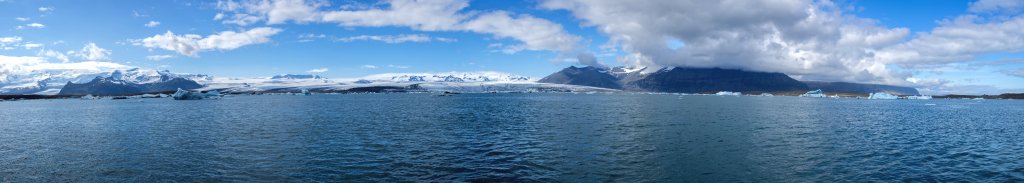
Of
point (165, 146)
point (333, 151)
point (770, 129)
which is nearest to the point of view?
point (333, 151)

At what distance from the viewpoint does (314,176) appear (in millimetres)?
26422

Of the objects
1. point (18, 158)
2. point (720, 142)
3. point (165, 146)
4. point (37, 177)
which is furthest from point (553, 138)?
point (18, 158)

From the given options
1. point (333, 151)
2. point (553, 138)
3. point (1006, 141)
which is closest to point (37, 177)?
point (333, 151)

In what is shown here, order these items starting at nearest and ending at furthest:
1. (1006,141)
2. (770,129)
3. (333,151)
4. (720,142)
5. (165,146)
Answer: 1. (333,151)
2. (165,146)
3. (720,142)
4. (1006,141)
5. (770,129)

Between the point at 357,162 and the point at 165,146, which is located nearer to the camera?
the point at 357,162

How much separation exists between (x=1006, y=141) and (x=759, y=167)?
32.1 m

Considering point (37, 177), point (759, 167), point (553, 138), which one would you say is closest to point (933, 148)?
point (759, 167)

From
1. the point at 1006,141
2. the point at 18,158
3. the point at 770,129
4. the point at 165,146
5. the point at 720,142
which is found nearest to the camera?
the point at 18,158

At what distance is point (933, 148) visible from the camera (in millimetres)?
38344

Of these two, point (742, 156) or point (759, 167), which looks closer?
point (759, 167)

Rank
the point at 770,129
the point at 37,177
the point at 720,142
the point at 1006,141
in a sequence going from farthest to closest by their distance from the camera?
the point at 770,129 < the point at 1006,141 < the point at 720,142 < the point at 37,177

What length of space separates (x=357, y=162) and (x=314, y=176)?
13.5 feet

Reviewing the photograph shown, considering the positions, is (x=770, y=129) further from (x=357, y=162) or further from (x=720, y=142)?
(x=357, y=162)

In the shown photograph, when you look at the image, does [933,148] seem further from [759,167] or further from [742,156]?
[759,167]
